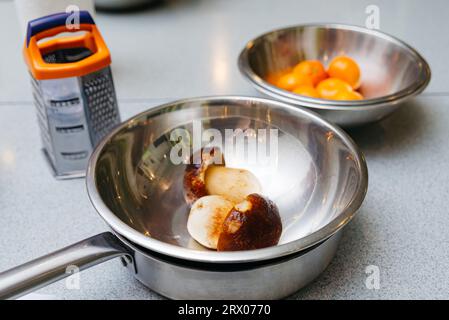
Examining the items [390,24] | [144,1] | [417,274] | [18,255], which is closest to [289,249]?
[417,274]

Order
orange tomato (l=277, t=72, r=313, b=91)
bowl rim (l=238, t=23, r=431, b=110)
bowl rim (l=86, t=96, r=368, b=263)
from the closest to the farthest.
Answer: bowl rim (l=86, t=96, r=368, b=263), bowl rim (l=238, t=23, r=431, b=110), orange tomato (l=277, t=72, r=313, b=91)

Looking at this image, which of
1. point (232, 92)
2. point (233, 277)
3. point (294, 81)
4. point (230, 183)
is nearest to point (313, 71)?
point (294, 81)

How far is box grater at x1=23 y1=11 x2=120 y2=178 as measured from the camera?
58cm

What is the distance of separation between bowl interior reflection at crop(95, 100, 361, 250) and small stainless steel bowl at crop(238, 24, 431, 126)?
69mm

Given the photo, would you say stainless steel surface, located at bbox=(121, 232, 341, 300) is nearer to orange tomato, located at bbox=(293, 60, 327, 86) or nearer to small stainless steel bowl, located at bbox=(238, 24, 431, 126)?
small stainless steel bowl, located at bbox=(238, 24, 431, 126)

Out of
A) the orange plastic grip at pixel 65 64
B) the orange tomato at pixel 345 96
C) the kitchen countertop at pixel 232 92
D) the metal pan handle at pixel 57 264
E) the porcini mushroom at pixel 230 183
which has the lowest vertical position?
the kitchen countertop at pixel 232 92

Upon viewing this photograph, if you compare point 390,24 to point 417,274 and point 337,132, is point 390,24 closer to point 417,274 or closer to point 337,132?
point 337,132

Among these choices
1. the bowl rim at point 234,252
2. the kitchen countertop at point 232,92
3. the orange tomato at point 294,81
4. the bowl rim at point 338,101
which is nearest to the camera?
the bowl rim at point 234,252

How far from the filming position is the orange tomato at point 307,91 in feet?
2.28

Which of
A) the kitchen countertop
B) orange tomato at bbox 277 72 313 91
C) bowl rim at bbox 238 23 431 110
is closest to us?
the kitchen countertop

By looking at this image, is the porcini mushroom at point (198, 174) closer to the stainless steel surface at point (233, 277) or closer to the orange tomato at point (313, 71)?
the stainless steel surface at point (233, 277)

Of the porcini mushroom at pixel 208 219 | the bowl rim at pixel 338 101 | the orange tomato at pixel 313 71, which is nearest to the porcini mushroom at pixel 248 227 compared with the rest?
the porcini mushroom at pixel 208 219

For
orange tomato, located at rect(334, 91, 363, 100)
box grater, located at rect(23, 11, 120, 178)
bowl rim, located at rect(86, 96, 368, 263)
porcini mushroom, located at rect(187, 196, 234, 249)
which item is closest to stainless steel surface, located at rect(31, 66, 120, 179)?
box grater, located at rect(23, 11, 120, 178)

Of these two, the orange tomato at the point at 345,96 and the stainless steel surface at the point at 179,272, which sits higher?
the orange tomato at the point at 345,96
